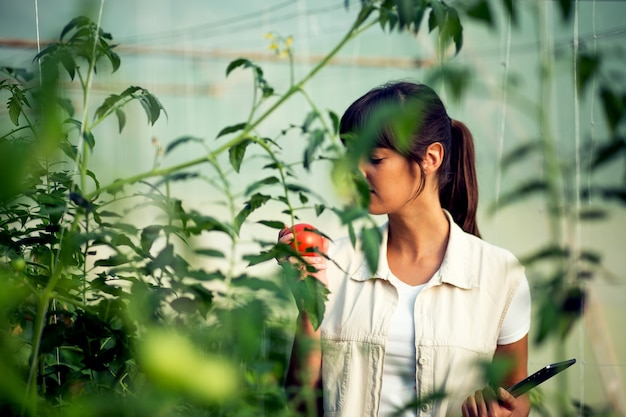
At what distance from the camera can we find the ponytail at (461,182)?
172 centimetres

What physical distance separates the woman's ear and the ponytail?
2.6 inches

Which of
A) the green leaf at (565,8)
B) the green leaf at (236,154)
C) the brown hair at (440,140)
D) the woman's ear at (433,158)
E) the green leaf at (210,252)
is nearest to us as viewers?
the green leaf at (565,8)

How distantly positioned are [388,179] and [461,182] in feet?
0.93

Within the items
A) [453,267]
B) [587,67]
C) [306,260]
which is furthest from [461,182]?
[587,67]

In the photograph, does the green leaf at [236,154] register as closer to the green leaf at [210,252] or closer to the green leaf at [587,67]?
the green leaf at [210,252]

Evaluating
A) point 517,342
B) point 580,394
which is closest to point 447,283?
point 517,342

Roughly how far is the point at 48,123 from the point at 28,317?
73 cm

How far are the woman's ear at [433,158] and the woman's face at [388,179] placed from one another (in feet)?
0.18

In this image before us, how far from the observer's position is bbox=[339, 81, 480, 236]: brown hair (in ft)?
4.94

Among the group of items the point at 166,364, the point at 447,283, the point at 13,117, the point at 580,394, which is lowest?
the point at 580,394

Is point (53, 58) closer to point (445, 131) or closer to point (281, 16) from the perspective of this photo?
point (445, 131)

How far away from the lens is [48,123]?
40 cm

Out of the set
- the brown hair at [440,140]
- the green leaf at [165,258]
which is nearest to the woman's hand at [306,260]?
the green leaf at [165,258]

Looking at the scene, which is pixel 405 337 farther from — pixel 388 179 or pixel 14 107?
Answer: pixel 14 107
